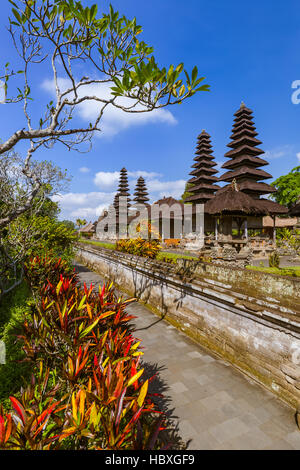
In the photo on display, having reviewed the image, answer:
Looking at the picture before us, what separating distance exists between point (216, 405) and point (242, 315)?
1.42m

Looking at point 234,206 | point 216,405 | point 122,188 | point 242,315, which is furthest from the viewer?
point 122,188

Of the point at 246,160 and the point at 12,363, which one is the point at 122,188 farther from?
the point at 12,363

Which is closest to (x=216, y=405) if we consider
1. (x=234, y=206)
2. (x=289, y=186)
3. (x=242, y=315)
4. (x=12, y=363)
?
(x=242, y=315)

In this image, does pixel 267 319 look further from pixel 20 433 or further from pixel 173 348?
pixel 20 433

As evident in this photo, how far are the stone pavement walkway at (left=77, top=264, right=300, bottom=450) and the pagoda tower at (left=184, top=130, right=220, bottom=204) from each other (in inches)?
1019

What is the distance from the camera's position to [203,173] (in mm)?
29906

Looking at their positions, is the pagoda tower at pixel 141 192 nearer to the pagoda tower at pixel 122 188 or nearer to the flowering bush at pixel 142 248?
the pagoda tower at pixel 122 188

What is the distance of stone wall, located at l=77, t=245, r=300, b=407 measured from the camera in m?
3.13

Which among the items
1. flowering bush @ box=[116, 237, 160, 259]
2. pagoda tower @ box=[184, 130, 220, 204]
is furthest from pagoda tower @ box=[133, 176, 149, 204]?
flowering bush @ box=[116, 237, 160, 259]

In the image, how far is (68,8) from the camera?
8.83 ft

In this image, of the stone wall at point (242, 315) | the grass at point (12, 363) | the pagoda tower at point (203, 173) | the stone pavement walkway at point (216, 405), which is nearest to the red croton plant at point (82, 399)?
the grass at point (12, 363)

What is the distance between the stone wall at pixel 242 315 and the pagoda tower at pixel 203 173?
79.3ft

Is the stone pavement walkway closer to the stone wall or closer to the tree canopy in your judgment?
the stone wall

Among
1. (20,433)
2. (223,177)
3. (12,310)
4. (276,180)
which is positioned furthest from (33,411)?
(276,180)
